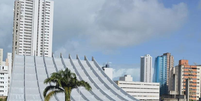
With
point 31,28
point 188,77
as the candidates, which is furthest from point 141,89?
point 31,28

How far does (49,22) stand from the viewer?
496 feet

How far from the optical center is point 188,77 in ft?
546

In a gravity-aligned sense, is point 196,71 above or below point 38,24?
below

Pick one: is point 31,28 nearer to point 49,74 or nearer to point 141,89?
point 141,89

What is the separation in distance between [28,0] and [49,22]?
13239 millimetres

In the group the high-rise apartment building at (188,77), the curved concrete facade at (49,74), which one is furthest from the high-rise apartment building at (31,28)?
the curved concrete facade at (49,74)

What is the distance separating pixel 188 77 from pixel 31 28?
79.0 m

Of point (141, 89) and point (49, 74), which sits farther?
point (141, 89)

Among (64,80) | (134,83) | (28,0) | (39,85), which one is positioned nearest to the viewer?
(64,80)

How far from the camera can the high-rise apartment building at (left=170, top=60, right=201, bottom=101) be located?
16325 cm

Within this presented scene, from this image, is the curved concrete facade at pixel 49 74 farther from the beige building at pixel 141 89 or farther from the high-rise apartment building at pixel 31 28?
the beige building at pixel 141 89

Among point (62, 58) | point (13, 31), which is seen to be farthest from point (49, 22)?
point (62, 58)

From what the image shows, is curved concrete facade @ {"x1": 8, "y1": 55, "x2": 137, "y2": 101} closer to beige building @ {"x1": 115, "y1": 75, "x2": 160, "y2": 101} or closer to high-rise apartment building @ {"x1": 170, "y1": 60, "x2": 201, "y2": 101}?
beige building @ {"x1": 115, "y1": 75, "x2": 160, "y2": 101}

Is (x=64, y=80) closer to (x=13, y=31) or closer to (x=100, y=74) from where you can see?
(x=100, y=74)
